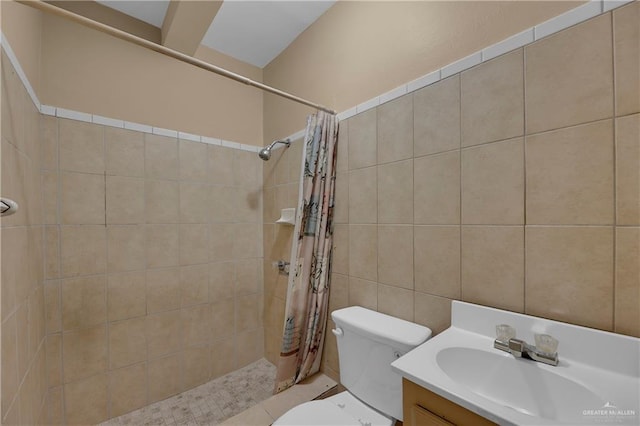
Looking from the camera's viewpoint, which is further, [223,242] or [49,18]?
[223,242]

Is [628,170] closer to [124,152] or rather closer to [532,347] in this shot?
[532,347]

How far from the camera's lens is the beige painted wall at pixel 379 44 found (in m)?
1.01

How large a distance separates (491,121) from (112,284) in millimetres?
2099

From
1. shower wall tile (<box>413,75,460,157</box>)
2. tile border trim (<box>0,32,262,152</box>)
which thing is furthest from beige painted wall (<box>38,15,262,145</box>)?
shower wall tile (<box>413,75,460,157</box>)

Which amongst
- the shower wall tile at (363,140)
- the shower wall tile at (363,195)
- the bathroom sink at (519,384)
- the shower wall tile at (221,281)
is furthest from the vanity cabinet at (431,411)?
the shower wall tile at (221,281)

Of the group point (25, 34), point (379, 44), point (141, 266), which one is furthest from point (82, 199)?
point (379, 44)

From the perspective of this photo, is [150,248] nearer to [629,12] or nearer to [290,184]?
[290,184]

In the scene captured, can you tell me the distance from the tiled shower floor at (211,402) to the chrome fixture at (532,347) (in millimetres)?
1534

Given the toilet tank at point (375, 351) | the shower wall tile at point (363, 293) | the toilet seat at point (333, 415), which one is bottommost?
the toilet seat at point (333, 415)

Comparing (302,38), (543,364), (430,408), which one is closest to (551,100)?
(543,364)

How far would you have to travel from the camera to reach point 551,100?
2.82 ft

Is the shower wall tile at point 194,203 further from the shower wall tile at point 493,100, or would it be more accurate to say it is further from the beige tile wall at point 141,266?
the shower wall tile at point 493,100

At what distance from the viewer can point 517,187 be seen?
3.04ft

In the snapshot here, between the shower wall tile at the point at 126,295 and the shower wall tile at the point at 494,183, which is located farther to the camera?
the shower wall tile at the point at 126,295
